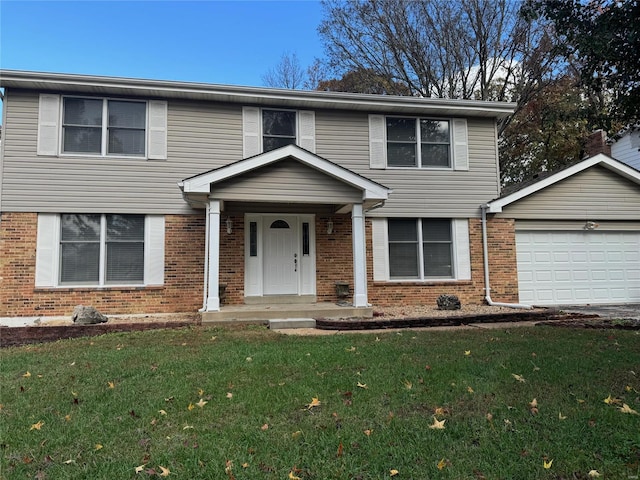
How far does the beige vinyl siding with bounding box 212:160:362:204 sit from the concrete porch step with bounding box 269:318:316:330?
98.1 inches

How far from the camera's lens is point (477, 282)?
11.3 m

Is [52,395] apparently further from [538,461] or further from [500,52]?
[500,52]

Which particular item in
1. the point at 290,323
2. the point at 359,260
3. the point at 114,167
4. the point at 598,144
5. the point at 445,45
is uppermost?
the point at 445,45

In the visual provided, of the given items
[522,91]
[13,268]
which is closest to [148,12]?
[13,268]

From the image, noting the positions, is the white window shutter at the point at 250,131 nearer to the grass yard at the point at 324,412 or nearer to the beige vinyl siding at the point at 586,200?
the grass yard at the point at 324,412

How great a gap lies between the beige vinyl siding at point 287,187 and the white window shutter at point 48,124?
421 cm

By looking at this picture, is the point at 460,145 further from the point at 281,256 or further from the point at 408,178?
the point at 281,256

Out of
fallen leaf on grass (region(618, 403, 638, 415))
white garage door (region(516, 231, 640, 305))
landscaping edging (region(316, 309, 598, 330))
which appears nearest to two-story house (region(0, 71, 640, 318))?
white garage door (region(516, 231, 640, 305))

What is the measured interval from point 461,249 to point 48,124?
10.4 metres

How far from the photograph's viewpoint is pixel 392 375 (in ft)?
14.9

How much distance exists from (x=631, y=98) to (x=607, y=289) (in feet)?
26.6

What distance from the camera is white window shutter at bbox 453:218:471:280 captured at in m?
11.3

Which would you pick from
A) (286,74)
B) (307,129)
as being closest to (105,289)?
(307,129)

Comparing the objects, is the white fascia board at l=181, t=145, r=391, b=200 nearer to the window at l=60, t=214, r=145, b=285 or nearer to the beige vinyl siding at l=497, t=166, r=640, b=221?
the window at l=60, t=214, r=145, b=285
